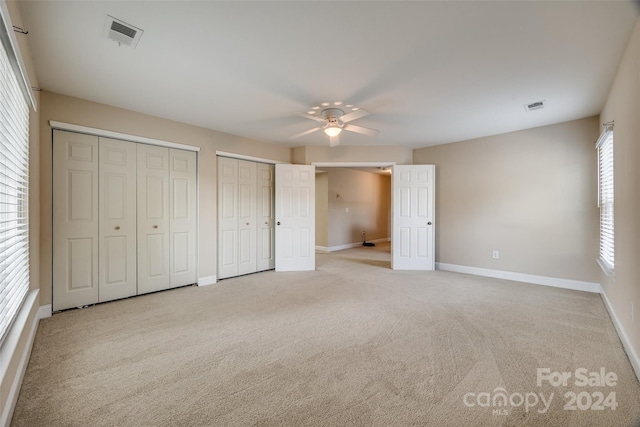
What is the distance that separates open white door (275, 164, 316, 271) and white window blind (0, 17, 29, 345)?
131 inches

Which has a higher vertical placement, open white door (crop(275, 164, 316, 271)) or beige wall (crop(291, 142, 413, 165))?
beige wall (crop(291, 142, 413, 165))

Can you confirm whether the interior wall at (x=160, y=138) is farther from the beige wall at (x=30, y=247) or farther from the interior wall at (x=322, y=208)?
the interior wall at (x=322, y=208)

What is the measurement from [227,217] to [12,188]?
9.28 feet

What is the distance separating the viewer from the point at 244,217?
16.0 ft

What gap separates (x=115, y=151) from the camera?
3.46m

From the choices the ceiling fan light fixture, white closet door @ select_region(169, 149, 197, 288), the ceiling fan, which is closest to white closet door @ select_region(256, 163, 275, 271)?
white closet door @ select_region(169, 149, 197, 288)

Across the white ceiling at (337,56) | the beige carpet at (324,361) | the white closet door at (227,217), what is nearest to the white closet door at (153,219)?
the beige carpet at (324,361)

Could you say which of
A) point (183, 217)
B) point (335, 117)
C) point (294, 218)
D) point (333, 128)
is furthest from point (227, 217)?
point (335, 117)

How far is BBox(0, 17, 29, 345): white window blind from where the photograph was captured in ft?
5.13

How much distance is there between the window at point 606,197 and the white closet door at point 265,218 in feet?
15.1

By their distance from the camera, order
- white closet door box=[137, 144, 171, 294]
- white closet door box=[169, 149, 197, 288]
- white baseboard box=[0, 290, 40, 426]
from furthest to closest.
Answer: white closet door box=[169, 149, 197, 288]
white closet door box=[137, 144, 171, 294]
white baseboard box=[0, 290, 40, 426]

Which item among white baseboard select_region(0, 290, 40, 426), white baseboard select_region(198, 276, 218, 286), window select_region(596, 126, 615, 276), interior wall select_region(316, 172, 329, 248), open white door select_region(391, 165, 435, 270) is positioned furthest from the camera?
interior wall select_region(316, 172, 329, 248)

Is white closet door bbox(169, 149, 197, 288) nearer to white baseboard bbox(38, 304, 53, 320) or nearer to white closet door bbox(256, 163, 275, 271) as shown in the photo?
white closet door bbox(256, 163, 275, 271)

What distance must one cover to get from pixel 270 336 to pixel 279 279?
2.07 metres
